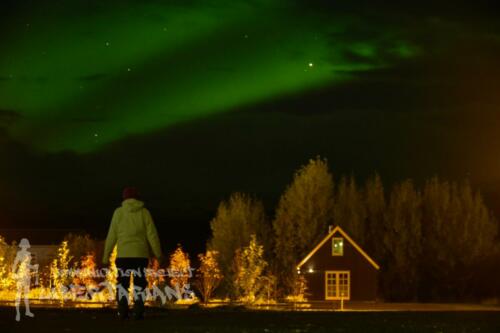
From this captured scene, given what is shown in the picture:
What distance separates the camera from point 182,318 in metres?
13.8

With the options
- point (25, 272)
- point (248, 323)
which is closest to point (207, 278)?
point (25, 272)

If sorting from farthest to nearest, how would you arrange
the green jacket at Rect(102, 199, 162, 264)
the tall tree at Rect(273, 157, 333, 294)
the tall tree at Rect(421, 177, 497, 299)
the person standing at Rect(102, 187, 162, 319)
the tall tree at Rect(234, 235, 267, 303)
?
the tall tree at Rect(273, 157, 333, 294), the tall tree at Rect(421, 177, 497, 299), the tall tree at Rect(234, 235, 267, 303), the green jacket at Rect(102, 199, 162, 264), the person standing at Rect(102, 187, 162, 319)

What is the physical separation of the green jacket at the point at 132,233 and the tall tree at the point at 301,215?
66.7 m

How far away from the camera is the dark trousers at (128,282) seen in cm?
1338

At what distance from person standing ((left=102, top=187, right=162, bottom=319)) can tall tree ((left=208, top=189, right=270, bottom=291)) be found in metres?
69.8

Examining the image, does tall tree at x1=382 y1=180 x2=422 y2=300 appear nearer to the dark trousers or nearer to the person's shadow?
the person's shadow

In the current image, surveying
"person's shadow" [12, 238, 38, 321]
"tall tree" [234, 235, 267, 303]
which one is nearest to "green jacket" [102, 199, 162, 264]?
"person's shadow" [12, 238, 38, 321]

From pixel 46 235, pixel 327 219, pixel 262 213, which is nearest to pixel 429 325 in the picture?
pixel 327 219

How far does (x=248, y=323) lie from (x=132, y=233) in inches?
97.5

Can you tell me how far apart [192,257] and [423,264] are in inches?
1398

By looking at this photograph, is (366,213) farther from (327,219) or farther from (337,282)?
(337,282)

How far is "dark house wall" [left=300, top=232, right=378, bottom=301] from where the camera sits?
70.4 metres

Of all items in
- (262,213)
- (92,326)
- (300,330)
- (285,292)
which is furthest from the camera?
(262,213)

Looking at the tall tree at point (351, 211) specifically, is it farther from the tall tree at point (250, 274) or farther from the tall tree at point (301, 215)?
the tall tree at point (250, 274)
